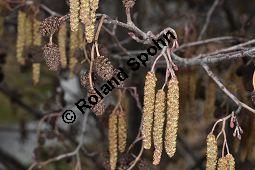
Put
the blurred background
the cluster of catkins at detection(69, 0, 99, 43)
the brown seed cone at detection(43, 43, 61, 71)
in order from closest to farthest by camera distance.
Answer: the cluster of catkins at detection(69, 0, 99, 43) < the brown seed cone at detection(43, 43, 61, 71) < the blurred background

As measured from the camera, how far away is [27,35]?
2348mm

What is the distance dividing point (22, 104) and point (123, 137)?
1725mm

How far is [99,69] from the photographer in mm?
1730

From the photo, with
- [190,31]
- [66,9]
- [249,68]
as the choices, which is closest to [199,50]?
[190,31]

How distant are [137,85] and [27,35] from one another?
764 millimetres

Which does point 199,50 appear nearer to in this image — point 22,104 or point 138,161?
point 138,161

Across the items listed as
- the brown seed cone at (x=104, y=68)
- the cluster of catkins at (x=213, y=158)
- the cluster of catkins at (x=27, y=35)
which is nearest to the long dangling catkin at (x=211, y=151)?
the cluster of catkins at (x=213, y=158)

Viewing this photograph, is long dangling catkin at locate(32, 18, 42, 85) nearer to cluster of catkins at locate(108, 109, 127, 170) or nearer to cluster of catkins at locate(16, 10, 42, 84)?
cluster of catkins at locate(16, 10, 42, 84)

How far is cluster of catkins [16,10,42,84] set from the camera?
2305 mm

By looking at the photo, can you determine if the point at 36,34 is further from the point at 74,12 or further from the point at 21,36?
the point at 74,12

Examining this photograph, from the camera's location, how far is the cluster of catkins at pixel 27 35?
230 centimetres

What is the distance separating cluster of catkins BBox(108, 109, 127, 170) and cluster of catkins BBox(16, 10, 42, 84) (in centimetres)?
43

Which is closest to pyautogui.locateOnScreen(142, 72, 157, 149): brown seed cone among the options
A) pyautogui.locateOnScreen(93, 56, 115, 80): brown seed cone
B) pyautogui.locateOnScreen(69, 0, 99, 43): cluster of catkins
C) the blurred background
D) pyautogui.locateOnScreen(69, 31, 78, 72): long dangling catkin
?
pyautogui.locateOnScreen(93, 56, 115, 80): brown seed cone

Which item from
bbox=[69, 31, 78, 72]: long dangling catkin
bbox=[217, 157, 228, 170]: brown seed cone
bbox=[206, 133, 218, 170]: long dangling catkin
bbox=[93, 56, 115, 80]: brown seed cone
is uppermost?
bbox=[69, 31, 78, 72]: long dangling catkin
